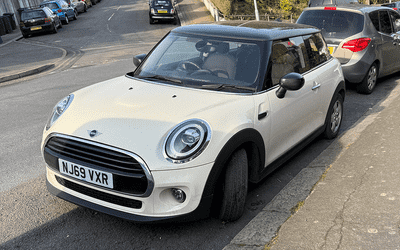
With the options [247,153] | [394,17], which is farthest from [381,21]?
[247,153]

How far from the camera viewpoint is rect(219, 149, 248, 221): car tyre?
3.17 metres

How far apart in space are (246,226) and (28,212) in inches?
78.3

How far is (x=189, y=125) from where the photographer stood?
3.03 m

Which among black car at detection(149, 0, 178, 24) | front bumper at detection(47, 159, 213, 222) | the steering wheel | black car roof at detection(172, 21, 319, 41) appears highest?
black car roof at detection(172, 21, 319, 41)

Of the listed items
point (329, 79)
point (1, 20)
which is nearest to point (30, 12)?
point (1, 20)

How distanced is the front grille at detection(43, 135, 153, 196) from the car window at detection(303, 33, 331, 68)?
8.79 ft

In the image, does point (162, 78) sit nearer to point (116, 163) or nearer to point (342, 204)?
point (116, 163)

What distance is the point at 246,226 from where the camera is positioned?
3.25 m

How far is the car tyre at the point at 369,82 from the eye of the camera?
7.74 meters

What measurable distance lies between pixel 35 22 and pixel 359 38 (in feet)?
64.0

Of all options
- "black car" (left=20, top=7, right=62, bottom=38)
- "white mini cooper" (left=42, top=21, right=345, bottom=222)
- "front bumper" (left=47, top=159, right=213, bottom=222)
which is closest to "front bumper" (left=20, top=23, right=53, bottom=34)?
"black car" (left=20, top=7, right=62, bottom=38)

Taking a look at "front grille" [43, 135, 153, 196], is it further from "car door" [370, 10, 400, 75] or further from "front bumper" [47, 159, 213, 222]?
"car door" [370, 10, 400, 75]

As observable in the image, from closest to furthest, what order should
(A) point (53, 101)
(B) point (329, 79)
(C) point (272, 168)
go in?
(C) point (272, 168)
(B) point (329, 79)
(A) point (53, 101)

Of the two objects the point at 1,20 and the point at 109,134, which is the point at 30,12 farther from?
the point at 109,134
